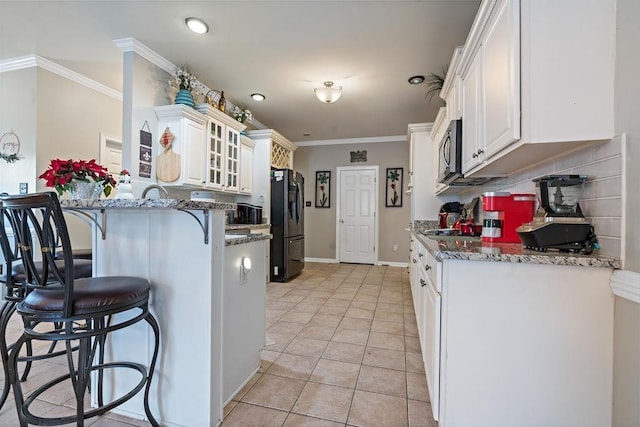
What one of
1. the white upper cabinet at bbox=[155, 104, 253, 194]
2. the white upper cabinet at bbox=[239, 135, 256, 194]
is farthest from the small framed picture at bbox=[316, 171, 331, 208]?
the white upper cabinet at bbox=[155, 104, 253, 194]

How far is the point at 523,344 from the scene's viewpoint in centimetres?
116

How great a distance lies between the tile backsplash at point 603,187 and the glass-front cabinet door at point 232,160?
3332 millimetres

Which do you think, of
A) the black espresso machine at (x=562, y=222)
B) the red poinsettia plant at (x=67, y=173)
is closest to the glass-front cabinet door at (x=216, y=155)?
the red poinsettia plant at (x=67, y=173)

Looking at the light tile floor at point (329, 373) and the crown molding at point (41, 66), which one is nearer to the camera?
the light tile floor at point (329, 373)

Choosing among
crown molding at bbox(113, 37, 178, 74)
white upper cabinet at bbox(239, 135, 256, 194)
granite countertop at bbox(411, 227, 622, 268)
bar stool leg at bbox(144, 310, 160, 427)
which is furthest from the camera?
white upper cabinet at bbox(239, 135, 256, 194)

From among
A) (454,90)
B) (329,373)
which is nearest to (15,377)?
(329,373)

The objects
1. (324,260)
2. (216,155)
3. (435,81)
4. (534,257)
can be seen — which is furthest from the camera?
(324,260)

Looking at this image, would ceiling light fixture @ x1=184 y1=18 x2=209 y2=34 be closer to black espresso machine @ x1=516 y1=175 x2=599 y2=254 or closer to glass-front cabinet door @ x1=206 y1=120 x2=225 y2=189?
glass-front cabinet door @ x1=206 y1=120 x2=225 y2=189

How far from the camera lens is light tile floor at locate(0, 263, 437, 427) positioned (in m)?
1.46

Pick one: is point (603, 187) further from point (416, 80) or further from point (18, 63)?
point (18, 63)

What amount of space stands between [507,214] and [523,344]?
0.78 metres

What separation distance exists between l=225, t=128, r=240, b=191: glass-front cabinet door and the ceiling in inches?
21.1

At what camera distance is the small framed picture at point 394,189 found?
5.79 meters

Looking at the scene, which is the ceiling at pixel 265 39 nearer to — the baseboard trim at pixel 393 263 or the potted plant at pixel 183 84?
the potted plant at pixel 183 84
